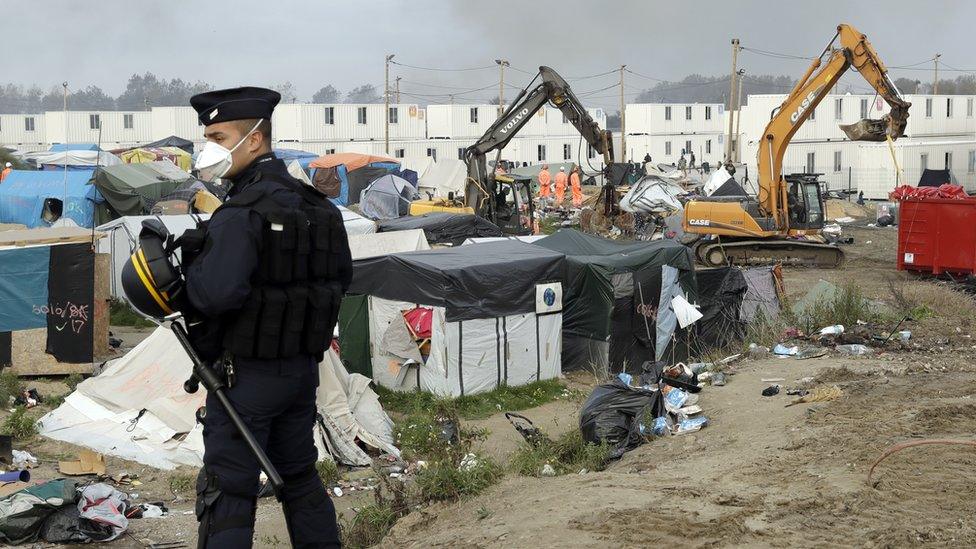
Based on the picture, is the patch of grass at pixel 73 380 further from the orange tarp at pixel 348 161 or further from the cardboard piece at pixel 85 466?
the orange tarp at pixel 348 161

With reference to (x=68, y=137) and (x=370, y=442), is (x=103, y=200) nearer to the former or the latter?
(x=370, y=442)

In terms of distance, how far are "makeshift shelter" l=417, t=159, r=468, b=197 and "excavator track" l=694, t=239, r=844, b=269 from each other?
14.3 meters

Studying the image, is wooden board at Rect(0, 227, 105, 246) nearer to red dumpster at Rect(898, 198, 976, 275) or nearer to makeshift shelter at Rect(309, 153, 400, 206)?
red dumpster at Rect(898, 198, 976, 275)

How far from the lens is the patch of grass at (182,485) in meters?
9.97

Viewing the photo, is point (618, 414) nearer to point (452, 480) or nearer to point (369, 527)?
point (452, 480)

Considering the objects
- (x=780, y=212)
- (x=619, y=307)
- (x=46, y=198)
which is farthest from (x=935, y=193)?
(x=46, y=198)

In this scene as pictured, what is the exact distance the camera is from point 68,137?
71.2m

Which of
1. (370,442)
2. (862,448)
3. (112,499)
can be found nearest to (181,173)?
(370,442)

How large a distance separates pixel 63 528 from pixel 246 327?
14.3 feet

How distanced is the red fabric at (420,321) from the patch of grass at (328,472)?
3.86 metres

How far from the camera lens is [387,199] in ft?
110

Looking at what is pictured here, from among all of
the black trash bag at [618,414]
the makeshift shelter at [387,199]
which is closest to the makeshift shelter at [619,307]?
the black trash bag at [618,414]

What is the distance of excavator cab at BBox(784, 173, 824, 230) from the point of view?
26.7 metres

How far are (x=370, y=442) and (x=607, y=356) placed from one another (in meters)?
5.34
